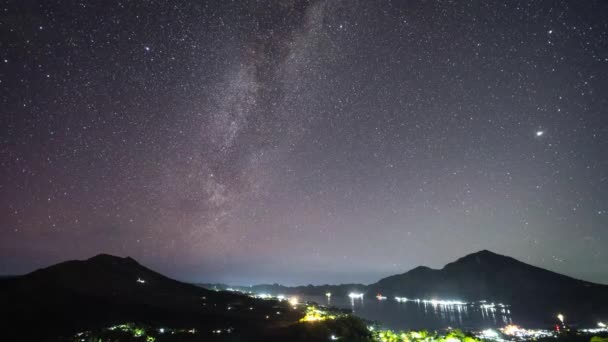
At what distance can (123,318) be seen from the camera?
2675 inches

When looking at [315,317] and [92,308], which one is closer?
[315,317]

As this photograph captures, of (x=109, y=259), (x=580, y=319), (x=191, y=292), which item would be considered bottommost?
(x=580, y=319)

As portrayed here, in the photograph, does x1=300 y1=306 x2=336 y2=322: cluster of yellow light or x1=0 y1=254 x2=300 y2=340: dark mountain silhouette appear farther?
x1=0 y1=254 x2=300 y2=340: dark mountain silhouette

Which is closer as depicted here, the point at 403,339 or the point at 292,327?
the point at 403,339

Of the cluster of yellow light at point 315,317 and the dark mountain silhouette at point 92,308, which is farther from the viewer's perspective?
the dark mountain silhouette at point 92,308

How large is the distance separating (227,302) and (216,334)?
62.1 metres

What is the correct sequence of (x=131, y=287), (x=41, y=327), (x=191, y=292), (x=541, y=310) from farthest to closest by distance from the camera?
(x=541, y=310) < (x=191, y=292) < (x=131, y=287) < (x=41, y=327)

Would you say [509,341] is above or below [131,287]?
below

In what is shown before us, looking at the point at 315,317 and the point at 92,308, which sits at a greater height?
the point at 92,308

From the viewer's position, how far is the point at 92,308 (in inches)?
2906

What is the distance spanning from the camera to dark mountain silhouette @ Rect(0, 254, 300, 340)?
6094 cm

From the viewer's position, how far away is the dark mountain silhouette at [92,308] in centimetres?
6094

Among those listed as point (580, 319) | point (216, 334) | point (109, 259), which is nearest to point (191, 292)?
point (109, 259)

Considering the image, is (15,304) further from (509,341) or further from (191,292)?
(509,341)
